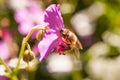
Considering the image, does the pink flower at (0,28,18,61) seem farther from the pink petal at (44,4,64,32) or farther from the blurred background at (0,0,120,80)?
the pink petal at (44,4,64,32)

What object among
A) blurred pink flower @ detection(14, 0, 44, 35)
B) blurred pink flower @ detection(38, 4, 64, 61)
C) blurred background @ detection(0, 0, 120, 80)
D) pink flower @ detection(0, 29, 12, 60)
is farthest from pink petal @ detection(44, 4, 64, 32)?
blurred pink flower @ detection(14, 0, 44, 35)

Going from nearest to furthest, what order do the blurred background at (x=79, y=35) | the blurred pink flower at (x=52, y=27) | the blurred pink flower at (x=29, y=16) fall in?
the blurred pink flower at (x=52, y=27), the blurred background at (x=79, y=35), the blurred pink flower at (x=29, y=16)

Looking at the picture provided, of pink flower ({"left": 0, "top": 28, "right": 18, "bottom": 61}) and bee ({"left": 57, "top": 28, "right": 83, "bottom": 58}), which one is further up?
bee ({"left": 57, "top": 28, "right": 83, "bottom": 58})

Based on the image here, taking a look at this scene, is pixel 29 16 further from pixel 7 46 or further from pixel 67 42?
pixel 67 42

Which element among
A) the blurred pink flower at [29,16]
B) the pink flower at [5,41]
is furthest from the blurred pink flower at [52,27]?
the blurred pink flower at [29,16]

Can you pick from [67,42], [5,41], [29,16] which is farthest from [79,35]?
[67,42]

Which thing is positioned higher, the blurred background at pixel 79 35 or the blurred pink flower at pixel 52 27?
the blurred pink flower at pixel 52 27

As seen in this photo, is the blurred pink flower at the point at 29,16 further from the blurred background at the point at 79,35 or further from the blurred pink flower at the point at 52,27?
the blurred pink flower at the point at 52,27

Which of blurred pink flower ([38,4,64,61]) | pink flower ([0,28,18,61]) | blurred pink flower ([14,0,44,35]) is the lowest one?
pink flower ([0,28,18,61])

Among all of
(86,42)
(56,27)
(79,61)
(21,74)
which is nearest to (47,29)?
(56,27)
